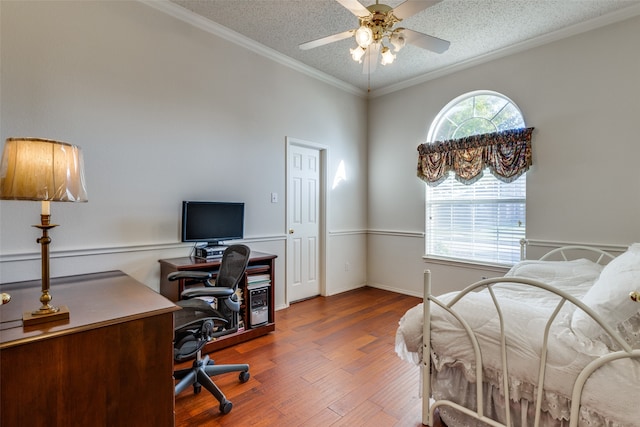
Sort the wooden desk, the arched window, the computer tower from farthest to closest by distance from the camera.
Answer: the arched window < the computer tower < the wooden desk

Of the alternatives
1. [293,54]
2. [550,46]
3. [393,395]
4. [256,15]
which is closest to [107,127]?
[256,15]

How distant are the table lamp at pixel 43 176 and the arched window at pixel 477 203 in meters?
3.72

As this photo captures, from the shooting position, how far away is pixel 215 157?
3.08 m

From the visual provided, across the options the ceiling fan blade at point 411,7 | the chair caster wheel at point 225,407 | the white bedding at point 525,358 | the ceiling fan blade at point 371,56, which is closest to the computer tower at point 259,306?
the chair caster wheel at point 225,407

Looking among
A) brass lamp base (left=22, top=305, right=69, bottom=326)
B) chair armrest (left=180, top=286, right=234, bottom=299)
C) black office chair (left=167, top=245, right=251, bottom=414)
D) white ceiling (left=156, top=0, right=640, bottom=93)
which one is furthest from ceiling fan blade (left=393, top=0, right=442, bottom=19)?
brass lamp base (left=22, top=305, right=69, bottom=326)

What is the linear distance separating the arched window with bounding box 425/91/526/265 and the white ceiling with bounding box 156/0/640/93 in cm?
61

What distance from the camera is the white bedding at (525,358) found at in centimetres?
113

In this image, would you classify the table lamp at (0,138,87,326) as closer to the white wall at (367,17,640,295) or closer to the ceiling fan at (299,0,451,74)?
the ceiling fan at (299,0,451,74)

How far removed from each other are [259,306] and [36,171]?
2100 millimetres

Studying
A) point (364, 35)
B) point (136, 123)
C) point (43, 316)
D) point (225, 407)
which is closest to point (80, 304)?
point (43, 316)

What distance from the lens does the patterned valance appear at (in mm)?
3270

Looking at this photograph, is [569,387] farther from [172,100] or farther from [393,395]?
[172,100]

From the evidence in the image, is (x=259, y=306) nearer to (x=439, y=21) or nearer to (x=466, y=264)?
(x=466, y=264)

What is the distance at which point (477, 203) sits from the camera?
3686mm
